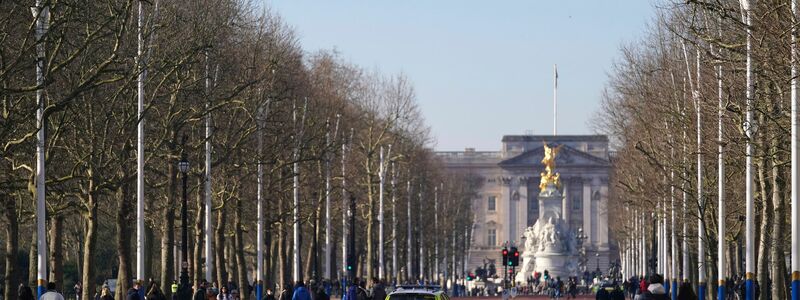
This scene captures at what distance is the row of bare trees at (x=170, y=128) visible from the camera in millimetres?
44469

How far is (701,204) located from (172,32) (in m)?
18.2

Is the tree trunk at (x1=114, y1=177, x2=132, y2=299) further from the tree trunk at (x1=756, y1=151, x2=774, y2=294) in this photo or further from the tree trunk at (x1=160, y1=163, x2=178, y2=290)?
the tree trunk at (x1=756, y1=151, x2=774, y2=294)

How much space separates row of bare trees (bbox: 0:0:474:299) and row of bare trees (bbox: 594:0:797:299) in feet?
40.8

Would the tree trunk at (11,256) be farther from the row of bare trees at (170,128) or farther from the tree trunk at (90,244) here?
the tree trunk at (90,244)

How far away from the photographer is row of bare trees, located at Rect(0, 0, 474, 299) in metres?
44.5

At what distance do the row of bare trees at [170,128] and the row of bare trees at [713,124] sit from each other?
12432 mm

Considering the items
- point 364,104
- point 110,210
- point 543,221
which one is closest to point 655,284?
point 110,210

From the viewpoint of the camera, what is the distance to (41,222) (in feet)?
137

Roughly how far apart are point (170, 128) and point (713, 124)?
16173 millimetres

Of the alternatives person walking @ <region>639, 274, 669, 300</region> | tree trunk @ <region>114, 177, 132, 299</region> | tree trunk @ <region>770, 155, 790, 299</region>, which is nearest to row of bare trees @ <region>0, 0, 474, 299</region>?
tree trunk @ <region>114, 177, 132, 299</region>

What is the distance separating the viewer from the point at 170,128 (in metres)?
57.1

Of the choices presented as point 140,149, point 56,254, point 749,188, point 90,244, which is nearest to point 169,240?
point 56,254

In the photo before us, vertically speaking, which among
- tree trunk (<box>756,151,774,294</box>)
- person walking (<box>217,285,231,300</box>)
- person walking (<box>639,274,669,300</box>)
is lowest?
person walking (<box>217,285,231,300</box>)

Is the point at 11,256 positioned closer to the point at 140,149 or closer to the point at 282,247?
the point at 140,149
